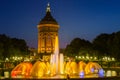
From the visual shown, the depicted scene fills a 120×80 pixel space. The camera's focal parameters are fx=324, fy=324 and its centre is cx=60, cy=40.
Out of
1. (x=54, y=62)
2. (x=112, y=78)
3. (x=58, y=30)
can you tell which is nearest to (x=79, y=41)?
(x=58, y=30)

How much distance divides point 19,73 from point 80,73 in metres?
6.39

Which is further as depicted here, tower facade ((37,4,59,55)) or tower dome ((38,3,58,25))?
tower dome ((38,3,58,25))

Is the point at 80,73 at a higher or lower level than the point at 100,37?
lower

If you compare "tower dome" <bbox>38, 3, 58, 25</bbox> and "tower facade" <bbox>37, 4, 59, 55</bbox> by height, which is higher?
"tower dome" <bbox>38, 3, 58, 25</bbox>

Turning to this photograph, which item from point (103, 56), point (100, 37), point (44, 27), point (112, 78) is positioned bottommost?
point (112, 78)

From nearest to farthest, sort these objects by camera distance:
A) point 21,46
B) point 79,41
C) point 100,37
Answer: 1. point 100,37
2. point 21,46
3. point 79,41

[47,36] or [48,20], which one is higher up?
[48,20]

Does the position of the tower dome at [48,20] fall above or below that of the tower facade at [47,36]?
above

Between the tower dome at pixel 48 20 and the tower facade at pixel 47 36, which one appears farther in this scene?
the tower dome at pixel 48 20

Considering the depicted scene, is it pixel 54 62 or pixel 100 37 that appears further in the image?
pixel 100 37

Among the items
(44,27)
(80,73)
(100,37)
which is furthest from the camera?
(44,27)

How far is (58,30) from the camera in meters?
118

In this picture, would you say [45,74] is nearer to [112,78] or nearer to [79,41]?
[112,78]

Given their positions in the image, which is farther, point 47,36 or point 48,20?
point 48,20
